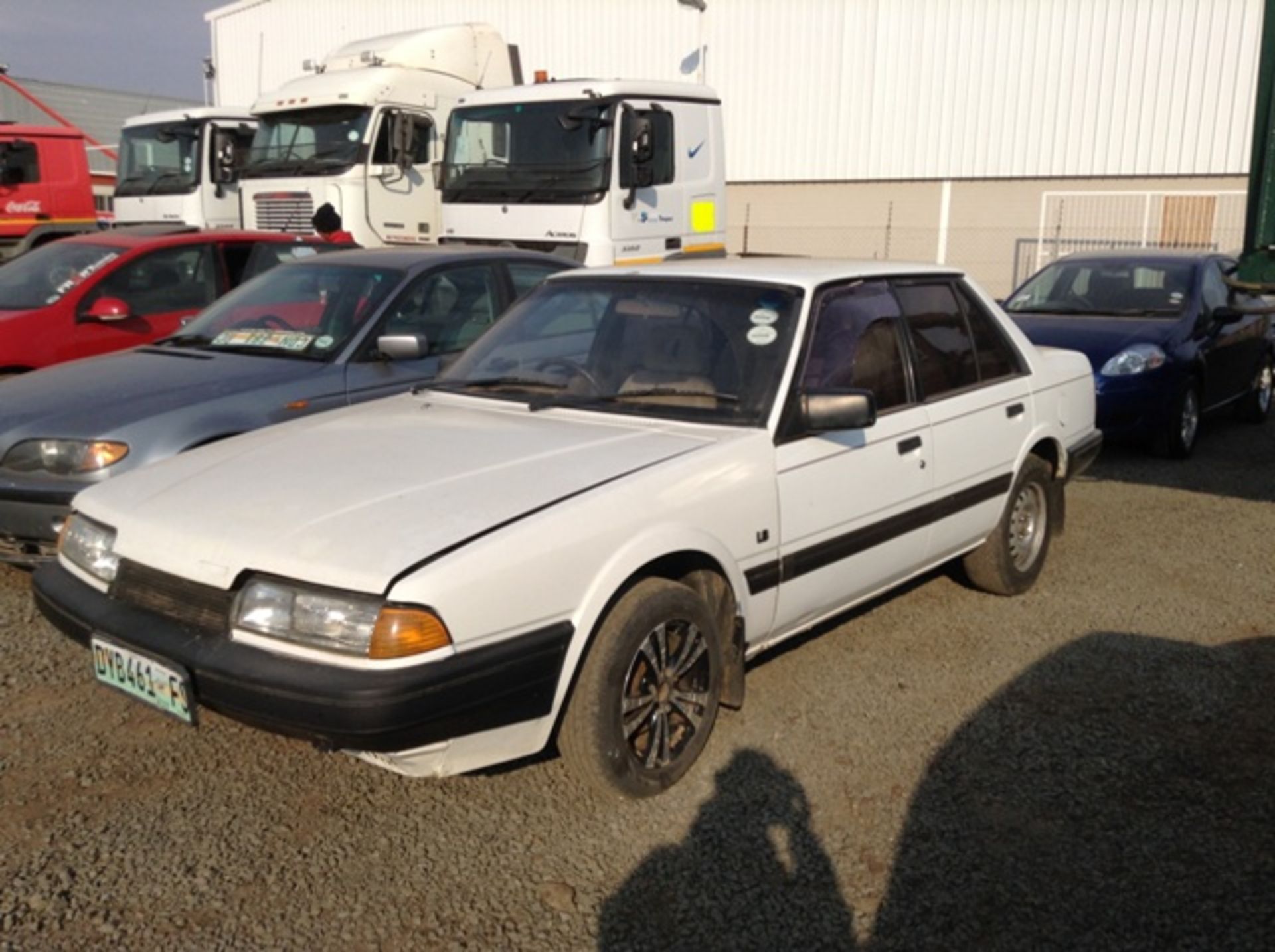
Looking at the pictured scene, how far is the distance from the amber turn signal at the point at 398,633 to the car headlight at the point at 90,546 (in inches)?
38.9

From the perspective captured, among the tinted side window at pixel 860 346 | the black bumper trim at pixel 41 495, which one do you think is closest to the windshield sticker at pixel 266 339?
the black bumper trim at pixel 41 495

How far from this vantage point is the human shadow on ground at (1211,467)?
7.66 meters

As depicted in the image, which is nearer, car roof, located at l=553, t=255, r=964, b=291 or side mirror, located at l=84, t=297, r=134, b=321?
car roof, located at l=553, t=255, r=964, b=291

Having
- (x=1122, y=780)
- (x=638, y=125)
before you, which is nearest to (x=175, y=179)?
(x=638, y=125)

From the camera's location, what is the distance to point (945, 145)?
20906 mm

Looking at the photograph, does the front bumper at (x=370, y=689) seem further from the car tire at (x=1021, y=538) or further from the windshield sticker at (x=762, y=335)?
the car tire at (x=1021, y=538)

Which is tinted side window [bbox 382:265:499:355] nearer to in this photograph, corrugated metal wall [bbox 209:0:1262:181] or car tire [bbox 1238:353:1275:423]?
car tire [bbox 1238:353:1275:423]

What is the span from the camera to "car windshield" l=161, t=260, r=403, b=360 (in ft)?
19.3

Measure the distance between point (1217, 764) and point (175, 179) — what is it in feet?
43.8

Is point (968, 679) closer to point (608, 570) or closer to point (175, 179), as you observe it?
point (608, 570)

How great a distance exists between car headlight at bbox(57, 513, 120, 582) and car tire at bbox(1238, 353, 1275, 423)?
9.24 meters

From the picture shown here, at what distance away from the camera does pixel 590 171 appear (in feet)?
33.6

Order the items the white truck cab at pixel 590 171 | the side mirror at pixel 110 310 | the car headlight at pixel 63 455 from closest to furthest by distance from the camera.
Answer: the car headlight at pixel 63 455 → the side mirror at pixel 110 310 → the white truck cab at pixel 590 171

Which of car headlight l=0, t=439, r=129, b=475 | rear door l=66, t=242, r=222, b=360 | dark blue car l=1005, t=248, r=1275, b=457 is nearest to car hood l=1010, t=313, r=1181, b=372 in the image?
dark blue car l=1005, t=248, r=1275, b=457
